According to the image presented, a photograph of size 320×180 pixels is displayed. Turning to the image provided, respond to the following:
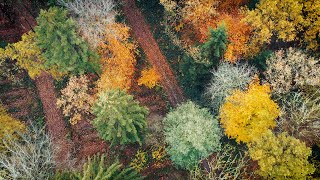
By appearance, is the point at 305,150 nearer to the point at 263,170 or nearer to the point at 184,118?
the point at 263,170

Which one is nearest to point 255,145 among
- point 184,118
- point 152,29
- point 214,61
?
point 184,118

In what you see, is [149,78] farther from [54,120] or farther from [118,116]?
[118,116]

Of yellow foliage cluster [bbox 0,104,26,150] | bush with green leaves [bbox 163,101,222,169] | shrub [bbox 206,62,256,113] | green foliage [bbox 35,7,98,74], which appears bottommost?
bush with green leaves [bbox 163,101,222,169]

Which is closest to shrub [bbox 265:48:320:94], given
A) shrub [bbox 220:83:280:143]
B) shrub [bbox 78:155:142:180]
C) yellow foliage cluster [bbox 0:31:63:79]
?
shrub [bbox 220:83:280:143]

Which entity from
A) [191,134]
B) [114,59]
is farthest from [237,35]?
[114,59]

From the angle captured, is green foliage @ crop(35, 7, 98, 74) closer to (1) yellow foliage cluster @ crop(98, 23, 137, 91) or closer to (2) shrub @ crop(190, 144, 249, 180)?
(1) yellow foliage cluster @ crop(98, 23, 137, 91)

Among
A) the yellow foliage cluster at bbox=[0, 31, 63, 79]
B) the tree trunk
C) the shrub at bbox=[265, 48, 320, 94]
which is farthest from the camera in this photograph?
the tree trunk

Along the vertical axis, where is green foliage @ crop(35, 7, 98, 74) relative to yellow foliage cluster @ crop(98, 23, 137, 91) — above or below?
above
